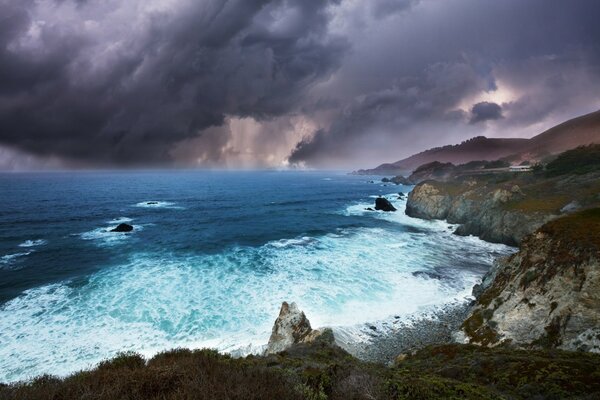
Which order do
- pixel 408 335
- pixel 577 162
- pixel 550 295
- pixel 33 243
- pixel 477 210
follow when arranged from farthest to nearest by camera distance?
1. pixel 577 162
2. pixel 477 210
3. pixel 33 243
4. pixel 408 335
5. pixel 550 295

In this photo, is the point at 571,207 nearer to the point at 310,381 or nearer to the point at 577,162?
the point at 577,162

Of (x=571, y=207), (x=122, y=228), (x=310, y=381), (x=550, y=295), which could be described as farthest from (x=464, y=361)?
(x=122, y=228)

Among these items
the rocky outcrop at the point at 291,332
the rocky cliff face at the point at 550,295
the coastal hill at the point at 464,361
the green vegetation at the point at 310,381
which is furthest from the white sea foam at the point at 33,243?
the rocky cliff face at the point at 550,295

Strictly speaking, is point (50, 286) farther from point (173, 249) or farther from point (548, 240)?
point (548, 240)

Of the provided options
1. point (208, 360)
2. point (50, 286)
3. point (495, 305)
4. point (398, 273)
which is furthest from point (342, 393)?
point (50, 286)

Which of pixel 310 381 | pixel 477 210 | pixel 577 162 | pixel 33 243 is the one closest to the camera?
pixel 310 381

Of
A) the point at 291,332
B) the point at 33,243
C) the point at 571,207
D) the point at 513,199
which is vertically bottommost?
the point at 291,332

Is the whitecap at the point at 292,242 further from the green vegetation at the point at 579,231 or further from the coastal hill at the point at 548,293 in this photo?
the green vegetation at the point at 579,231
